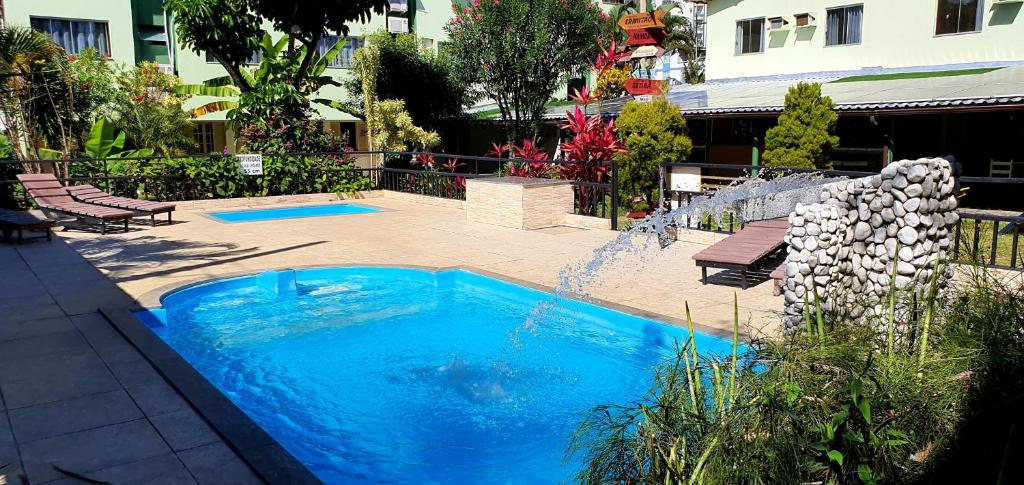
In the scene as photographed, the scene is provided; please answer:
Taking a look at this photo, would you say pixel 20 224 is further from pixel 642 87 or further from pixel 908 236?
pixel 908 236

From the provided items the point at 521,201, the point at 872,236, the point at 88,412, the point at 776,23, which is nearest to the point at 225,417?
the point at 88,412

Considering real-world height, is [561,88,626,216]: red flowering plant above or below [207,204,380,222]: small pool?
above

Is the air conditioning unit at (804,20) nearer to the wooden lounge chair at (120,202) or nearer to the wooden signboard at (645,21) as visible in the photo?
the wooden signboard at (645,21)

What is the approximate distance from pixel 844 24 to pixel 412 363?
67.1 feet

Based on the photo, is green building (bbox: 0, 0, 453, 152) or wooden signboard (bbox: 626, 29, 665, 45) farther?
green building (bbox: 0, 0, 453, 152)

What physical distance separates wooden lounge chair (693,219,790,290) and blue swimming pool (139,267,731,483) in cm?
160

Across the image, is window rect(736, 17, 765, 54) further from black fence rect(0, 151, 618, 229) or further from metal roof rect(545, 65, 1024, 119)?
black fence rect(0, 151, 618, 229)

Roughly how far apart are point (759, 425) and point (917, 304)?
6.47 feet

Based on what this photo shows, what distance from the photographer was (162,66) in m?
31.3

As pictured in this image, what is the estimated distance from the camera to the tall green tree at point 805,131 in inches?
648

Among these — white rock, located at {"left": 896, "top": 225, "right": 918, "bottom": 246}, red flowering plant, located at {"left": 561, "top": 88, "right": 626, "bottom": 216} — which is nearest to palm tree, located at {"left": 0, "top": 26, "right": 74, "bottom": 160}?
red flowering plant, located at {"left": 561, "top": 88, "right": 626, "bottom": 216}

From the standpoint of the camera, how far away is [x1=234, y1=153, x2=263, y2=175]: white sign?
18.3 meters

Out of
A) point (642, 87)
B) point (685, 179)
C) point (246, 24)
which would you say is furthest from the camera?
point (246, 24)

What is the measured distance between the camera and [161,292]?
357 inches
